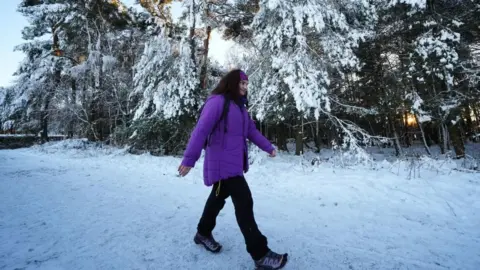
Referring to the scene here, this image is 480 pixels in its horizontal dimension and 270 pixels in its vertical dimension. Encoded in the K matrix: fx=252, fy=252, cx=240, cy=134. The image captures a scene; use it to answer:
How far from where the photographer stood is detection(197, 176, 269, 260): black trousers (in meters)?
2.30

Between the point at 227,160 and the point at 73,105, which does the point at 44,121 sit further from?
the point at 227,160

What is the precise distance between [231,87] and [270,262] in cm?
171

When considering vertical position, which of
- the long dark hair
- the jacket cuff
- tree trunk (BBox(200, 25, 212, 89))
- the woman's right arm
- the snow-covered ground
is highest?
tree trunk (BBox(200, 25, 212, 89))

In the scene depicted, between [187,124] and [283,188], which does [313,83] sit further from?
[187,124]

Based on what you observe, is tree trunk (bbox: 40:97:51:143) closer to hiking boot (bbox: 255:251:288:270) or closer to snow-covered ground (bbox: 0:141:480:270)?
snow-covered ground (bbox: 0:141:480:270)

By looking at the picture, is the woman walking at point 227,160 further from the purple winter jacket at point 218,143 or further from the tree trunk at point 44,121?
the tree trunk at point 44,121

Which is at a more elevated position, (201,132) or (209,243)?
(201,132)

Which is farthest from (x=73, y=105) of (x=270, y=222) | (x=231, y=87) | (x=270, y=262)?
(x=270, y=262)

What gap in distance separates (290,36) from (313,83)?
190 cm

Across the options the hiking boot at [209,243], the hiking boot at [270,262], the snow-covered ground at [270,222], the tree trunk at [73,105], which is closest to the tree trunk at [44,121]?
the tree trunk at [73,105]

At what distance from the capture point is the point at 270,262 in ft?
7.48

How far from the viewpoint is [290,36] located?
843cm

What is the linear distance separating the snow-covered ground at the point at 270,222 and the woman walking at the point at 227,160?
26cm


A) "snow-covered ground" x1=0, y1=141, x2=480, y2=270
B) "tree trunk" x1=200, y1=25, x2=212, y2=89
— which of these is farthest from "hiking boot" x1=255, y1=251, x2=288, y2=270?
"tree trunk" x1=200, y1=25, x2=212, y2=89
